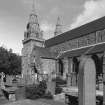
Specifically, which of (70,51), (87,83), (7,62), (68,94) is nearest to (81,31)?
(70,51)

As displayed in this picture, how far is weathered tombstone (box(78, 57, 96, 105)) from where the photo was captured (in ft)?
19.3

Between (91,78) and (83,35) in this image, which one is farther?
(83,35)

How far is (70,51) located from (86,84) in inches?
1158

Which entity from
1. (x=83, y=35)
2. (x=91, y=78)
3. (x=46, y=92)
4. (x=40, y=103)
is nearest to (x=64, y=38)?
(x=83, y=35)

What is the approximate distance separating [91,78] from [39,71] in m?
28.6

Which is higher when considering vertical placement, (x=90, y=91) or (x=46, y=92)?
(x=90, y=91)

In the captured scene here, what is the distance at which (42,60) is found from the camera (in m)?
35.3

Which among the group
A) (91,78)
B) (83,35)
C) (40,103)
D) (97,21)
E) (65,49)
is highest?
(97,21)

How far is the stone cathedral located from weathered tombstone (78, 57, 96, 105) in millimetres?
17378

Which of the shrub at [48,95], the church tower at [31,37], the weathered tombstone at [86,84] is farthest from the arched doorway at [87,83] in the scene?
the church tower at [31,37]

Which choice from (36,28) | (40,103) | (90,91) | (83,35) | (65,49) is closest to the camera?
(90,91)

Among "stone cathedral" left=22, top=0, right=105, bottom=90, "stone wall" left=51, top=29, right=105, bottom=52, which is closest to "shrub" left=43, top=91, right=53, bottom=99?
"stone cathedral" left=22, top=0, right=105, bottom=90

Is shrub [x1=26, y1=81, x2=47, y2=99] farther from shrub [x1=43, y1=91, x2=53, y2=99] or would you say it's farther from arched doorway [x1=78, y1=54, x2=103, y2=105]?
arched doorway [x1=78, y1=54, x2=103, y2=105]

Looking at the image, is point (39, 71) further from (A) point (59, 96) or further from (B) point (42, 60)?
(A) point (59, 96)
